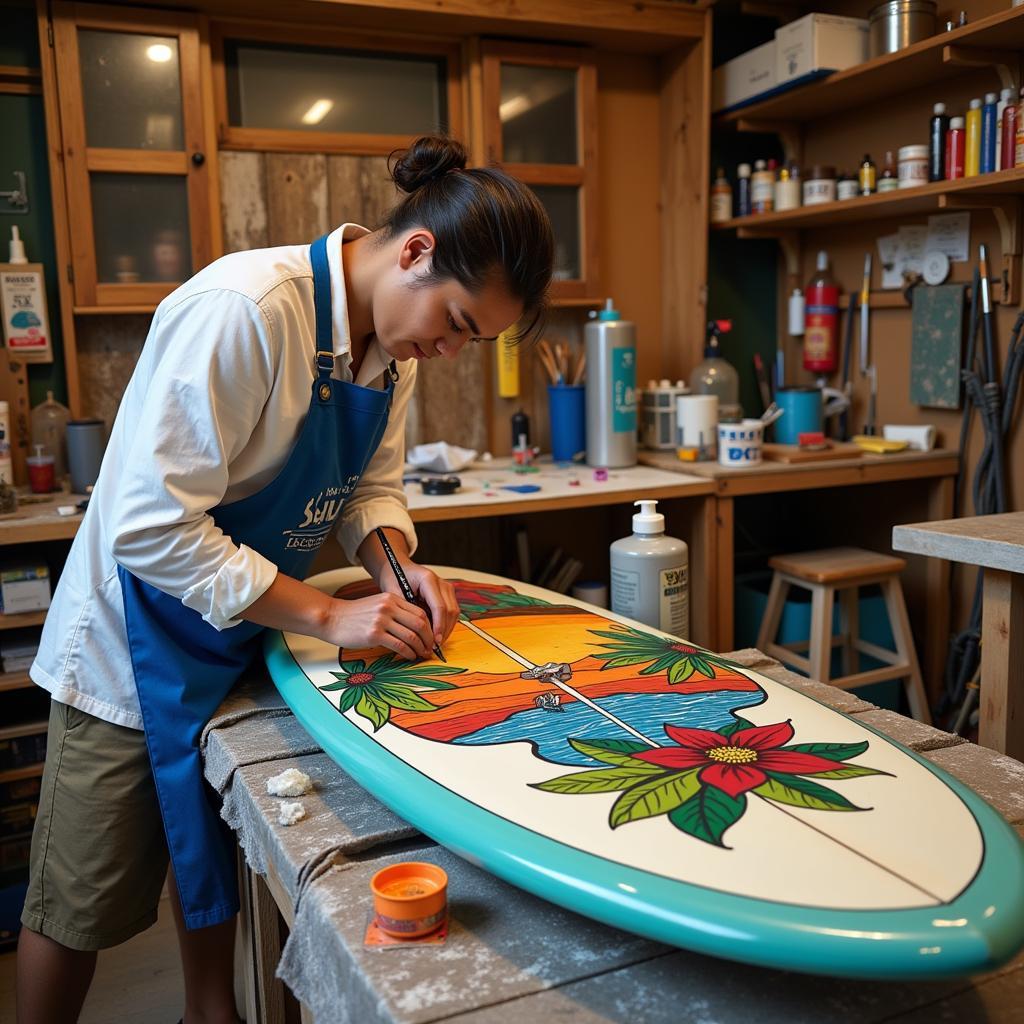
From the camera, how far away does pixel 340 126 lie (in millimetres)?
3027

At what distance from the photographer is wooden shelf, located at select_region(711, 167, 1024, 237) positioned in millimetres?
2592

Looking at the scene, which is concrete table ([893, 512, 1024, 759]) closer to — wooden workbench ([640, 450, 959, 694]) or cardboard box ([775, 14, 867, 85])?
wooden workbench ([640, 450, 959, 694])

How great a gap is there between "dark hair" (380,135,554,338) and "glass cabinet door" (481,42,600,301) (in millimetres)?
1746

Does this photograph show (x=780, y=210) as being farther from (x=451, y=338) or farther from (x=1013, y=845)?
(x=1013, y=845)

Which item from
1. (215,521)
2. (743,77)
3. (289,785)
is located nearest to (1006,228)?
(743,77)

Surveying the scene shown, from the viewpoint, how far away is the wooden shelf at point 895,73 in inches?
99.6

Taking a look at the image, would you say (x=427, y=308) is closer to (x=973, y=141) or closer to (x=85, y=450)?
(x=85, y=450)

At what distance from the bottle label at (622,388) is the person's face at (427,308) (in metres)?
1.61

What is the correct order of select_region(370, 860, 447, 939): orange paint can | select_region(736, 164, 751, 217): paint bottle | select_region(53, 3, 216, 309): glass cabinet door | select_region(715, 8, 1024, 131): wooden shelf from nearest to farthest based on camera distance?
select_region(370, 860, 447, 939): orange paint can < select_region(715, 8, 1024, 131): wooden shelf < select_region(53, 3, 216, 309): glass cabinet door < select_region(736, 164, 751, 217): paint bottle

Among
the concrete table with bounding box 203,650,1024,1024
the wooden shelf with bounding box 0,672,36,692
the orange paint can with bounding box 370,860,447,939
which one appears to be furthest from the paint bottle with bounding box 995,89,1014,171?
the wooden shelf with bounding box 0,672,36,692

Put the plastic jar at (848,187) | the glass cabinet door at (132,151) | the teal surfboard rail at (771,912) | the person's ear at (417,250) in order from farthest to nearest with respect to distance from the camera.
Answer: the plastic jar at (848,187) → the glass cabinet door at (132,151) → the person's ear at (417,250) → the teal surfboard rail at (771,912)

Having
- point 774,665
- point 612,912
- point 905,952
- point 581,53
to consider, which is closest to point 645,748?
point 612,912

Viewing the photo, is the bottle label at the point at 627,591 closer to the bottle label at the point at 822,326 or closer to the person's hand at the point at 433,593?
the person's hand at the point at 433,593

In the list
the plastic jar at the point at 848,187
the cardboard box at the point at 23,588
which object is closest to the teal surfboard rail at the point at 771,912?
the cardboard box at the point at 23,588
